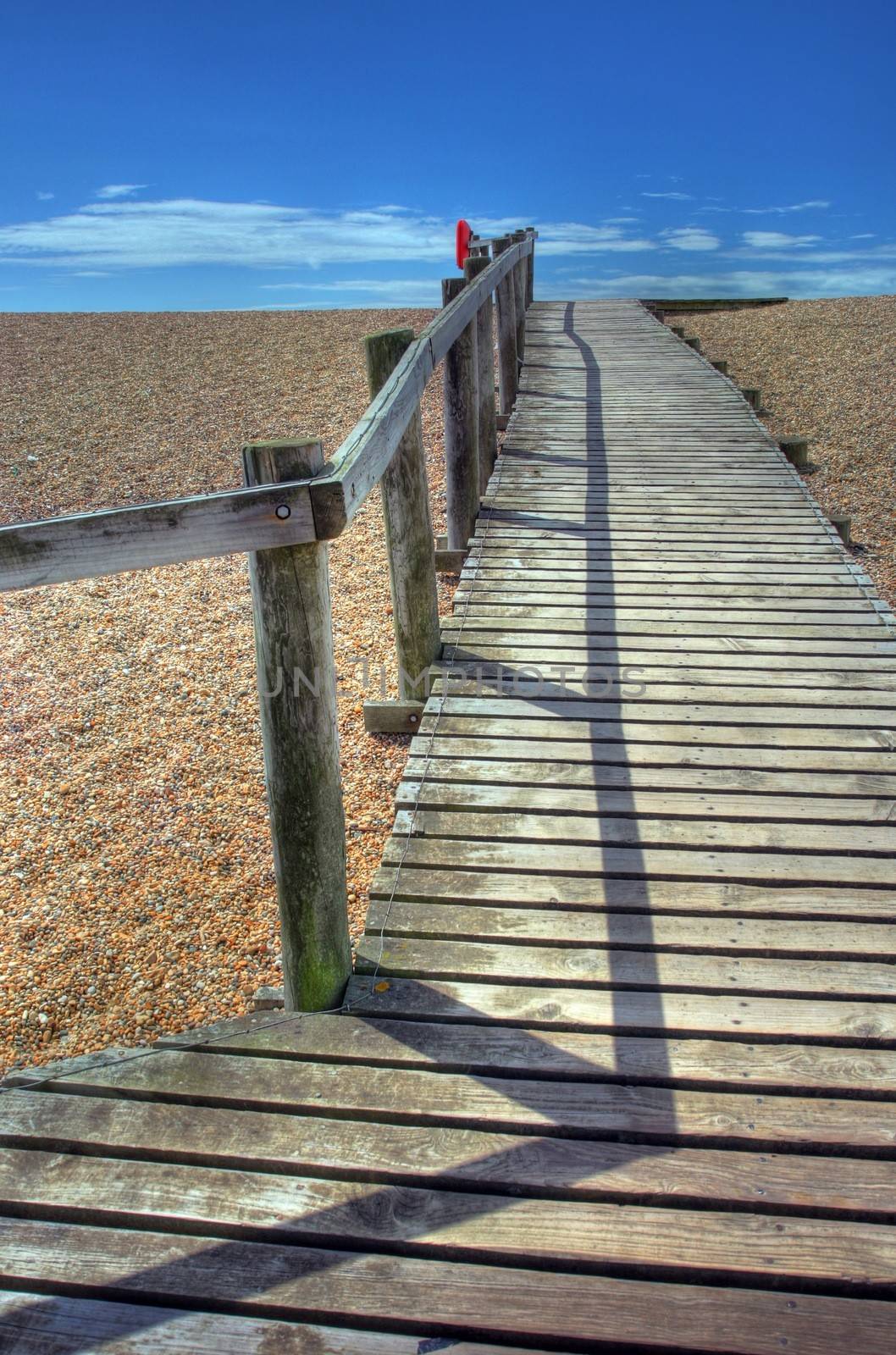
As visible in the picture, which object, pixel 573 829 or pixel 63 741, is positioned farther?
pixel 63 741

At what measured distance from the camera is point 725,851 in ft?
9.16

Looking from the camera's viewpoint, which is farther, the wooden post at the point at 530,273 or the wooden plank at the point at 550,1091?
the wooden post at the point at 530,273

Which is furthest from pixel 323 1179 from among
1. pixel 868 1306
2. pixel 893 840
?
pixel 893 840

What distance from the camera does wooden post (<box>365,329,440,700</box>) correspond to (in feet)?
12.7

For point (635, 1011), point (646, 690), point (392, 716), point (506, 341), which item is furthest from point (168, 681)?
point (506, 341)

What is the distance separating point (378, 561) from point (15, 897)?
4.36m

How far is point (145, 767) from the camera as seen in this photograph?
4746mm

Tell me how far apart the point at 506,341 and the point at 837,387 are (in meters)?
5.40

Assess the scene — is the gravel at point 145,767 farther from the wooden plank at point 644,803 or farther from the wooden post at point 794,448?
the wooden post at point 794,448

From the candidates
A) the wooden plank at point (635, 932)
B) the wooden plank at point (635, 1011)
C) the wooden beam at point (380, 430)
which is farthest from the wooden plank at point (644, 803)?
the wooden beam at point (380, 430)

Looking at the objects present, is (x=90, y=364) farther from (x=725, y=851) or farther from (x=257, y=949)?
(x=725, y=851)

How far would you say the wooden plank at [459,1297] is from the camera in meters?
1.60

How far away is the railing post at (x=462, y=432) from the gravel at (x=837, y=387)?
3.54 metres

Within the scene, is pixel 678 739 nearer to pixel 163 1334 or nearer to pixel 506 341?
pixel 163 1334
